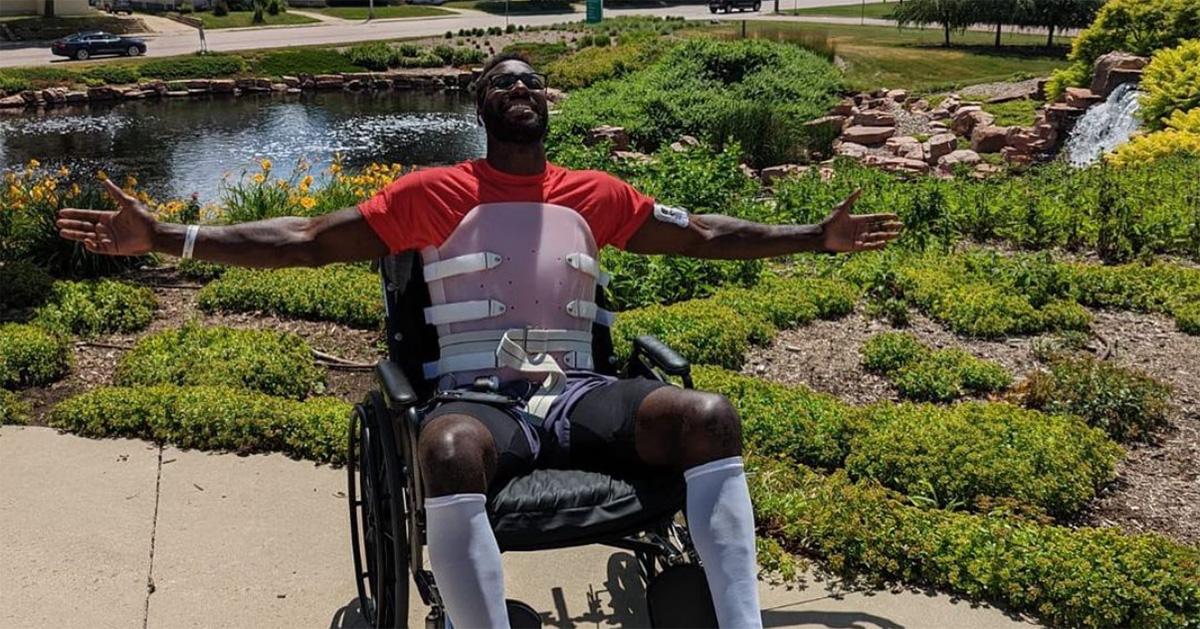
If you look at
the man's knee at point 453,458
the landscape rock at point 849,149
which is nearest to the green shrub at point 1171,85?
the landscape rock at point 849,149

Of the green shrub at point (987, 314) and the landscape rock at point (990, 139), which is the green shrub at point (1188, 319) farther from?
the landscape rock at point (990, 139)

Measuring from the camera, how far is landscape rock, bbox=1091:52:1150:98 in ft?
44.4

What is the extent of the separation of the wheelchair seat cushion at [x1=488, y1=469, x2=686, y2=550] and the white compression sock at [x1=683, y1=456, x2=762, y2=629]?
14 centimetres

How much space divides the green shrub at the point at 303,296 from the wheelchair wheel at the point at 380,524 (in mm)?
3014

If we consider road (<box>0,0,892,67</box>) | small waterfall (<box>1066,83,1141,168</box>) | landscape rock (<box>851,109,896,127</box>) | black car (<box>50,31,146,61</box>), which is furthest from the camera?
road (<box>0,0,892,67</box>)

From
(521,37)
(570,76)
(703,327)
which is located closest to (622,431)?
(703,327)

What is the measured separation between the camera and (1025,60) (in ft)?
85.7

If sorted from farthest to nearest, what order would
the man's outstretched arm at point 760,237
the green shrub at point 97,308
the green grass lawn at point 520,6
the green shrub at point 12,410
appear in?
the green grass lawn at point 520,6 < the green shrub at point 97,308 < the green shrub at point 12,410 < the man's outstretched arm at point 760,237

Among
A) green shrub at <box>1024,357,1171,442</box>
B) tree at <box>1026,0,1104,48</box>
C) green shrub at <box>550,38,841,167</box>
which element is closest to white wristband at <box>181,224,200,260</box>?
green shrub at <box>1024,357,1171,442</box>

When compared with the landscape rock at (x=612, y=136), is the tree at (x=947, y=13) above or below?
above

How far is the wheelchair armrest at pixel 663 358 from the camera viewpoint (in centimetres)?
313

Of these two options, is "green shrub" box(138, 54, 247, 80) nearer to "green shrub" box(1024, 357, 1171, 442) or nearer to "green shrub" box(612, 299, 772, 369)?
"green shrub" box(612, 299, 772, 369)

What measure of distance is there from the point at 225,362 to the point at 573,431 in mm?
3009

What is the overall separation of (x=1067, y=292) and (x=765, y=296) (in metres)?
1.81
